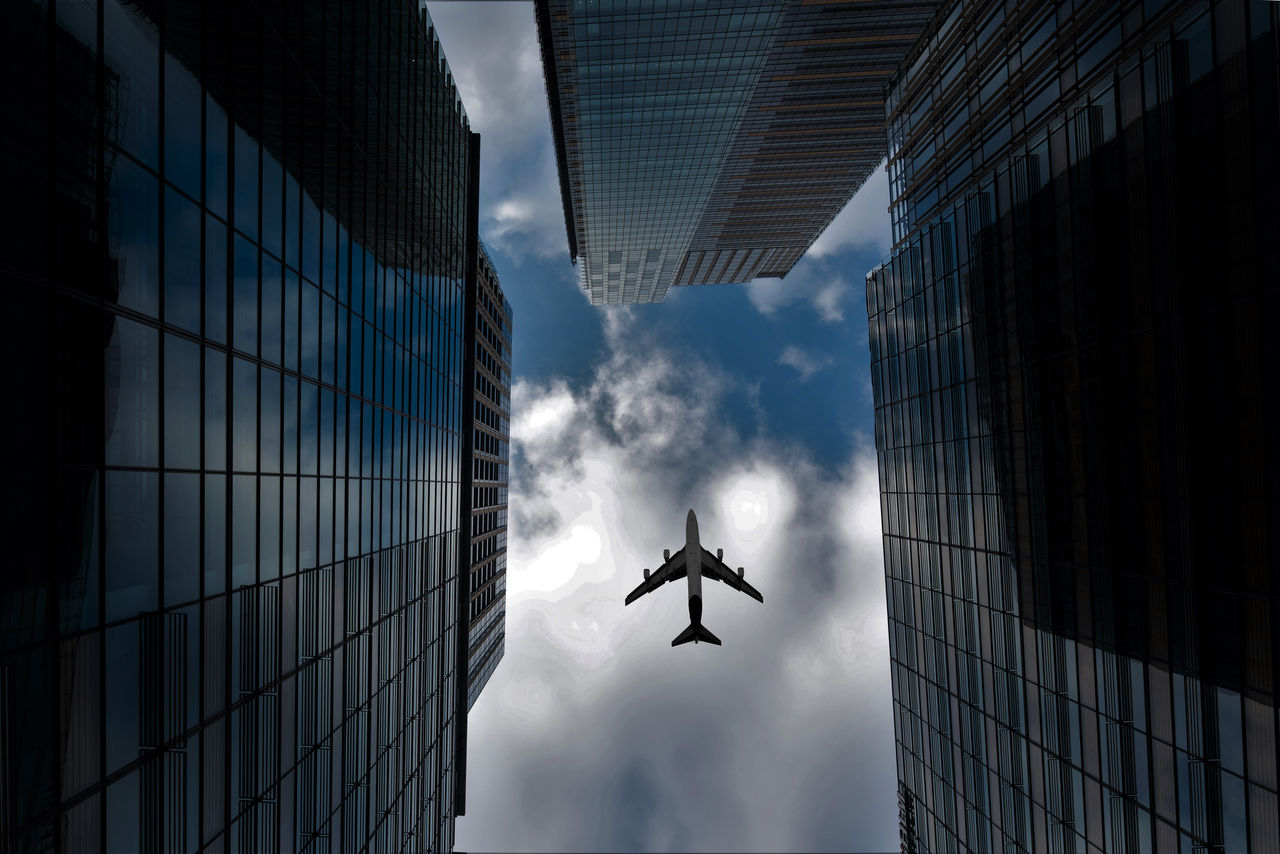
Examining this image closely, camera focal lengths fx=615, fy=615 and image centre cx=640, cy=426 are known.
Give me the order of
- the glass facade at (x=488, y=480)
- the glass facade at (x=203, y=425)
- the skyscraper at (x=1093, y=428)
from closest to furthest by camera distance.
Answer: the glass facade at (x=203, y=425) → the skyscraper at (x=1093, y=428) → the glass facade at (x=488, y=480)

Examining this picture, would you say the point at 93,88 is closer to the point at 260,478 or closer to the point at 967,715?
the point at 260,478

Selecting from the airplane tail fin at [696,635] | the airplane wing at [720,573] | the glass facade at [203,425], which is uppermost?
the glass facade at [203,425]

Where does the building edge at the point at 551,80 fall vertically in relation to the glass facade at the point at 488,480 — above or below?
above

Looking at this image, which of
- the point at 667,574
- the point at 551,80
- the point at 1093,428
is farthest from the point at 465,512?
the point at 551,80

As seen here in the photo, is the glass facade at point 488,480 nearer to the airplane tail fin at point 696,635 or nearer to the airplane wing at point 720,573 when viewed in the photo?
the airplane tail fin at point 696,635

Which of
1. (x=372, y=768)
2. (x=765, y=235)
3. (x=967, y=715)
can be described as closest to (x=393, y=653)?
(x=372, y=768)

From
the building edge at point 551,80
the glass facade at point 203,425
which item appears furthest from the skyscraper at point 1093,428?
the building edge at point 551,80

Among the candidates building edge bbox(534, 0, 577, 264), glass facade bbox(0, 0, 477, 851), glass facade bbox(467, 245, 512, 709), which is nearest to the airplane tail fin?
glass facade bbox(467, 245, 512, 709)

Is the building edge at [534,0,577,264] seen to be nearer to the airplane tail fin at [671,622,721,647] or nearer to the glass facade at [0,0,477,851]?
the glass facade at [0,0,477,851]

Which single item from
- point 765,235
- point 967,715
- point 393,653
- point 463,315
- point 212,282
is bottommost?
point 967,715
